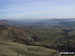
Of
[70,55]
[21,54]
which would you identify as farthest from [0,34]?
[70,55]

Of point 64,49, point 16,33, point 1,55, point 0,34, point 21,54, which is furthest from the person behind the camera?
point 16,33

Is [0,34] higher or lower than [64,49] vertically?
higher

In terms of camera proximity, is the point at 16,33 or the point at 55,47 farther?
the point at 16,33

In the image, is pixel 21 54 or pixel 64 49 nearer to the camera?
pixel 21 54

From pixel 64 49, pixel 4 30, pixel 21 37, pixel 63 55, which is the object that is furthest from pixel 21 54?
pixel 4 30

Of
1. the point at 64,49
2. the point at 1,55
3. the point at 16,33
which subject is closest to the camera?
the point at 1,55

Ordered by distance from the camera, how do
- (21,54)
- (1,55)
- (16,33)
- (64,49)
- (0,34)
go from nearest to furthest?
(1,55) → (21,54) → (64,49) → (0,34) → (16,33)

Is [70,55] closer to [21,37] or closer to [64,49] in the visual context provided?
[64,49]

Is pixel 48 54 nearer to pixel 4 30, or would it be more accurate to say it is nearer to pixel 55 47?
pixel 55 47
